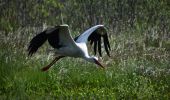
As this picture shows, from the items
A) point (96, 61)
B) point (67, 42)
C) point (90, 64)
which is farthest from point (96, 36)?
point (67, 42)

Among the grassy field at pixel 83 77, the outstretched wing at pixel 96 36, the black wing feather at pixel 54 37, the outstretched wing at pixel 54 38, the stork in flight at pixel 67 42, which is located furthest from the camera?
the outstretched wing at pixel 96 36

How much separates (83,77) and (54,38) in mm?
790

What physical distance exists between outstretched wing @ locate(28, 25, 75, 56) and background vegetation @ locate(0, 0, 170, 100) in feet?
1.24

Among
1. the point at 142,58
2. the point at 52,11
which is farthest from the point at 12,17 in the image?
the point at 142,58

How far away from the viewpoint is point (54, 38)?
9.68 m

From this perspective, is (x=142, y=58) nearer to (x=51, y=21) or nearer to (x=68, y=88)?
(x=68, y=88)

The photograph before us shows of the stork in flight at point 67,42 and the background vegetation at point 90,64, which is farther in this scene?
the stork in flight at point 67,42

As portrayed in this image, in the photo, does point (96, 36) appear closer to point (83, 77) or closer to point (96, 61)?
point (96, 61)

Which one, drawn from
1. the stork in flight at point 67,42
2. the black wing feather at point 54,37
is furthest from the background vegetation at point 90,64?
the black wing feather at point 54,37

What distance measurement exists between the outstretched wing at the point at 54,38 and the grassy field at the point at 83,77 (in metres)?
0.38

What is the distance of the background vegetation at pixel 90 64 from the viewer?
893 centimetres

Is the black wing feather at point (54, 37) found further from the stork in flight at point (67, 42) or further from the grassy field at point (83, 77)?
the grassy field at point (83, 77)

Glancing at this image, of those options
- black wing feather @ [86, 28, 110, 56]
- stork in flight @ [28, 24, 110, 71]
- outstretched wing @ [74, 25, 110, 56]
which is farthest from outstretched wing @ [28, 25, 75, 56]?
black wing feather @ [86, 28, 110, 56]

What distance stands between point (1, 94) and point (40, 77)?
2.71 ft
